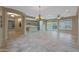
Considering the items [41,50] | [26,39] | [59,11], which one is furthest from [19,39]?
→ [59,11]

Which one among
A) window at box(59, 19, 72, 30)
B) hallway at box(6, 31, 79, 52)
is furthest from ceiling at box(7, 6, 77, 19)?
hallway at box(6, 31, 79, 52)

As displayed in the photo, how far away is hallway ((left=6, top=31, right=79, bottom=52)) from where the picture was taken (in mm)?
3111

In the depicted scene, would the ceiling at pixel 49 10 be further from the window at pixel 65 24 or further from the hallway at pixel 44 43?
the hallway at pixel 44 43

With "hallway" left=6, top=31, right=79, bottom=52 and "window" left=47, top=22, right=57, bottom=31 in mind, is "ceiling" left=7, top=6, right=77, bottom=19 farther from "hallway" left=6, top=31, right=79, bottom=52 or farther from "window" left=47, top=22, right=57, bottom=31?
"hallway" left=6, top=31, right=79, bottom=52

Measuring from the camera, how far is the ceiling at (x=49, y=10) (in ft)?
9.79

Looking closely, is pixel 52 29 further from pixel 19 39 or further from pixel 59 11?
pixel 19 39

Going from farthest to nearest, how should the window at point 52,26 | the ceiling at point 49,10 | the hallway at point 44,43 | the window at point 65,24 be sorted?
the window at point 52,26 < the window at point 65,24 < the hallway at point 44,43 < the ceiling at point 49,10

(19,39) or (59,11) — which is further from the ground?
(59,11)

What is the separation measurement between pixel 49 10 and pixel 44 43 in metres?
1.03

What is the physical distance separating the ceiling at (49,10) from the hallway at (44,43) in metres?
0.58

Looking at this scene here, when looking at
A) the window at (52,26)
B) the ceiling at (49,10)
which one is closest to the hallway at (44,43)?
the window at (52,26)
